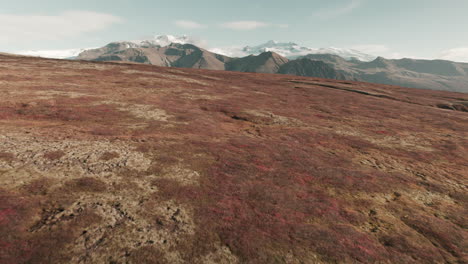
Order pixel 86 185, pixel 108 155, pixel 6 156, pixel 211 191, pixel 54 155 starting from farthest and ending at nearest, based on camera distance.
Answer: pixel 108 155
pixel 54 155
pixel 6 156
pixel 211 191
pixel 86 185

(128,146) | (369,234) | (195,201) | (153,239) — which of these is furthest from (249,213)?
(128,146)

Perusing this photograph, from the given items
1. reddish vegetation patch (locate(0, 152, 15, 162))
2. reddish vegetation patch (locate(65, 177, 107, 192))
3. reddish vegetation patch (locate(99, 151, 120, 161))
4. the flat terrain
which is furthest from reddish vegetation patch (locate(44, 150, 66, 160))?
reddish vegetation patch (locate(65, 177, 107, 192))

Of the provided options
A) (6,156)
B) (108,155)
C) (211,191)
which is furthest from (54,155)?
Result: (211,191)

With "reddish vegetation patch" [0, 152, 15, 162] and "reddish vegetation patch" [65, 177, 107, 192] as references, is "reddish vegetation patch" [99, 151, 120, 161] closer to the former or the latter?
"reddish vegetation patch" [65, 177, 107, 192]

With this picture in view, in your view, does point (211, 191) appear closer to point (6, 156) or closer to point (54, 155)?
point (54, 155)

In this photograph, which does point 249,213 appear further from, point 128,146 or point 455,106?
point 455,106

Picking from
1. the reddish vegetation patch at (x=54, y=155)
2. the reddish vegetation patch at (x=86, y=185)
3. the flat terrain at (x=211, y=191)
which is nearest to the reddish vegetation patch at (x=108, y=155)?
the flat terrain at (x=211, y=191)

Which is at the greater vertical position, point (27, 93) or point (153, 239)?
point (27, 93)

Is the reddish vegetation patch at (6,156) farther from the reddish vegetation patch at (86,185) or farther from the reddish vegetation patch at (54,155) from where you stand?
the reddish vegetation patch at (86,185)
